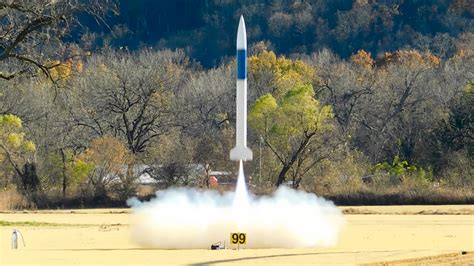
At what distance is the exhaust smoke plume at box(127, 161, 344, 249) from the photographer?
1473 inches

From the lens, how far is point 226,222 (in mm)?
37844

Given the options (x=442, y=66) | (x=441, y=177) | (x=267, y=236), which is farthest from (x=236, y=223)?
(x=442, y=66)

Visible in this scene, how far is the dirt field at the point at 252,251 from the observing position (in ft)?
104

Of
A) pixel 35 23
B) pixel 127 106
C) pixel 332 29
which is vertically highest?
pixel 35 23

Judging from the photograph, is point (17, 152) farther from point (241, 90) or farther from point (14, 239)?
point (14, 239)

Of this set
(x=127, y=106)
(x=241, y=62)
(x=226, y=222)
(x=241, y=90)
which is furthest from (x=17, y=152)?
(x=241, y=62)

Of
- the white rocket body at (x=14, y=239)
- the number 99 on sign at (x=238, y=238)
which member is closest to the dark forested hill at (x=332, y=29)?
the number 99 on sign at (x=238, y=238)

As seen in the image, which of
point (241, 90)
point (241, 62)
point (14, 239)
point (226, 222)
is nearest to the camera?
point (14, 239)

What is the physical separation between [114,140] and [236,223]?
3596 centimetres

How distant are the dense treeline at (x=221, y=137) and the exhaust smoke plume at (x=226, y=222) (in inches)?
841

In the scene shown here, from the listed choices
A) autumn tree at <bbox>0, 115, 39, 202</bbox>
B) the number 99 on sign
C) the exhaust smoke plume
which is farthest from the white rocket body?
autumn tree at <bbox>0, 115, 39, 202</bbox>

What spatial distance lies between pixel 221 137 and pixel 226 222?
121ft

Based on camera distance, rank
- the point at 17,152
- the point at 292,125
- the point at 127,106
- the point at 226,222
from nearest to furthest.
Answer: the point at 226,222 → the point at 292,125 → the point at 17,152 → the point at 127,106

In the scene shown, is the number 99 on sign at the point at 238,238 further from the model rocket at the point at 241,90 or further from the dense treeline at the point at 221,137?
the dense treeline at the point at 221,137
